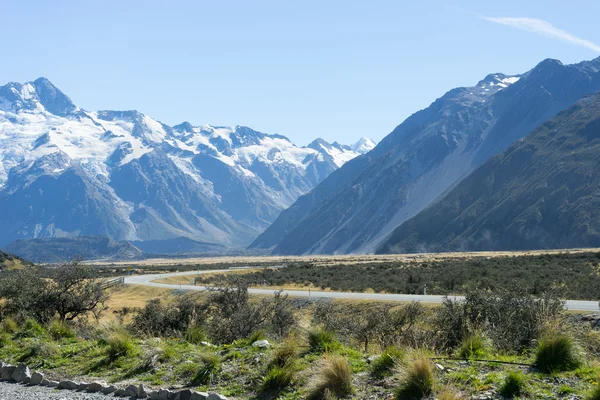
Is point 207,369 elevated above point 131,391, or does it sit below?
above

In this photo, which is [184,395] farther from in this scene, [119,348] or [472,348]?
[472,348]

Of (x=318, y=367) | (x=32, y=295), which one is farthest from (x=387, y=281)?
(x=318, y=367)

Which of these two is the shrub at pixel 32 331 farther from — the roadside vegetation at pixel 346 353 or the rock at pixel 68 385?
the rock at pixel 68 385

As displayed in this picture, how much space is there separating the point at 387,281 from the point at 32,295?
2721cm

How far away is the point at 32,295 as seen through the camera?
74.2 ft

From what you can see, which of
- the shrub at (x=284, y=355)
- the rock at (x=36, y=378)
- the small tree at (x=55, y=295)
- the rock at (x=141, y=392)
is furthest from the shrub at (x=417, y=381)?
the small tree at (x=55, y=295)

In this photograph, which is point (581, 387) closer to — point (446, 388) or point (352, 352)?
point (446, 388)

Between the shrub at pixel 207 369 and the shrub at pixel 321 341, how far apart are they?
194 centimetres

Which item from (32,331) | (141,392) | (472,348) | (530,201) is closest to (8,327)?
(32,331)

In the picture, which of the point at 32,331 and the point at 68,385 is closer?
the point at 68,385

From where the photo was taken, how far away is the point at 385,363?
10273mm

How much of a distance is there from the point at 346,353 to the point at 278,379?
1826 millimetres

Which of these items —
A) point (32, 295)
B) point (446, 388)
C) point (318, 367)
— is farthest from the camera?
point (32, 295)

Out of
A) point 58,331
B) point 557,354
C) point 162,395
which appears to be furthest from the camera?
point 58,331
